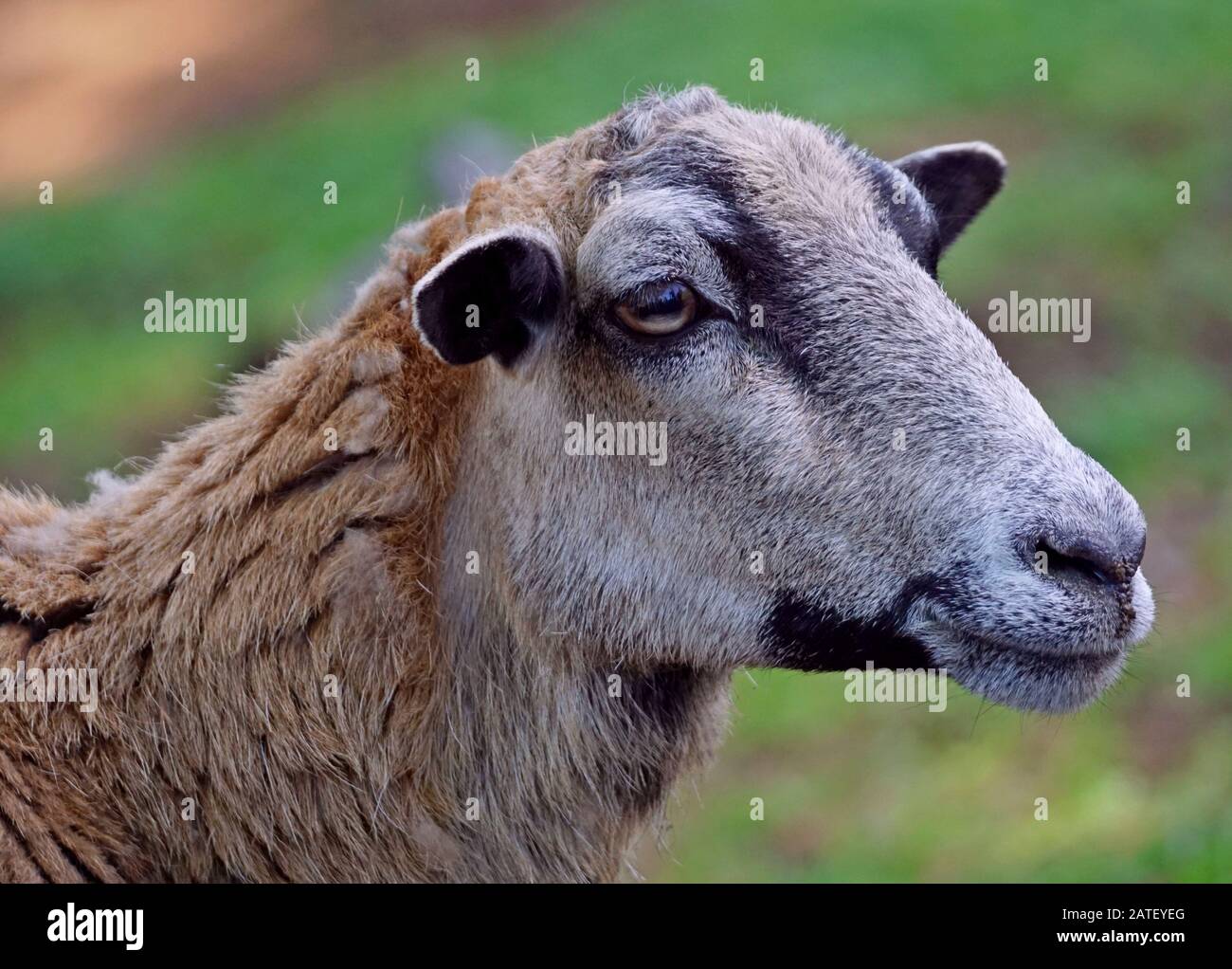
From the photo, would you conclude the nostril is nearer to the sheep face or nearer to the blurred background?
the sheep face

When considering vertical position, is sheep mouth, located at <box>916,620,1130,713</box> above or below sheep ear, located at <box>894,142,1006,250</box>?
below

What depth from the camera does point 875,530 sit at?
16.1 ft

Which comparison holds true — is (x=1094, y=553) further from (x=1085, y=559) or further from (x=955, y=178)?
(x=955, y=178)

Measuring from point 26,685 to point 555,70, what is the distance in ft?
69.2

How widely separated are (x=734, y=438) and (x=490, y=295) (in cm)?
96

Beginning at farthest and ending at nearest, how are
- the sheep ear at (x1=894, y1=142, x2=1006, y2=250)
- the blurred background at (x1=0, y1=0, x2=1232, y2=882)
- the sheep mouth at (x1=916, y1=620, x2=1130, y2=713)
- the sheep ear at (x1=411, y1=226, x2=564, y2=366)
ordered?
the blurred background at (x1=0, y1=0, x2=1232, y2=882)
the sheep ear at (x1=894, y1=142, x2=1006, y2=250)
the sheep ear at (x1=411, y1=226, x2=564, y2=366)
the sheep mouth at (x1=916, y1=620, x2=1130, y2=713)

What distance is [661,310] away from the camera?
4.98 meters

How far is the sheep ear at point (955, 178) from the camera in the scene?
6.36 metres

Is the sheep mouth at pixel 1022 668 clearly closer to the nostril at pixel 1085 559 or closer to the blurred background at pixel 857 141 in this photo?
the nostril at pixel 1085 559

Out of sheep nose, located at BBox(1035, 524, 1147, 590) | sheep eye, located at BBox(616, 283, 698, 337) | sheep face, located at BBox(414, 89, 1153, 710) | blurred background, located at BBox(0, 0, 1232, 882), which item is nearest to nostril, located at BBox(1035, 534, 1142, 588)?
sheep nose, located at BBox(1035, 524, 1147, 590)

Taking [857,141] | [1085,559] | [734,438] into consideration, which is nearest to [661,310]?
[734,438]

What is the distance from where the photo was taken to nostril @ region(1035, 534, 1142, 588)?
4527 millimetres

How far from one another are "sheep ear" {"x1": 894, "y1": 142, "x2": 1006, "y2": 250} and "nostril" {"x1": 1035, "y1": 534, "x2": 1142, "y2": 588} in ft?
6.82

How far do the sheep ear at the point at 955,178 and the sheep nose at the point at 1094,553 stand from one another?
2073 mm
